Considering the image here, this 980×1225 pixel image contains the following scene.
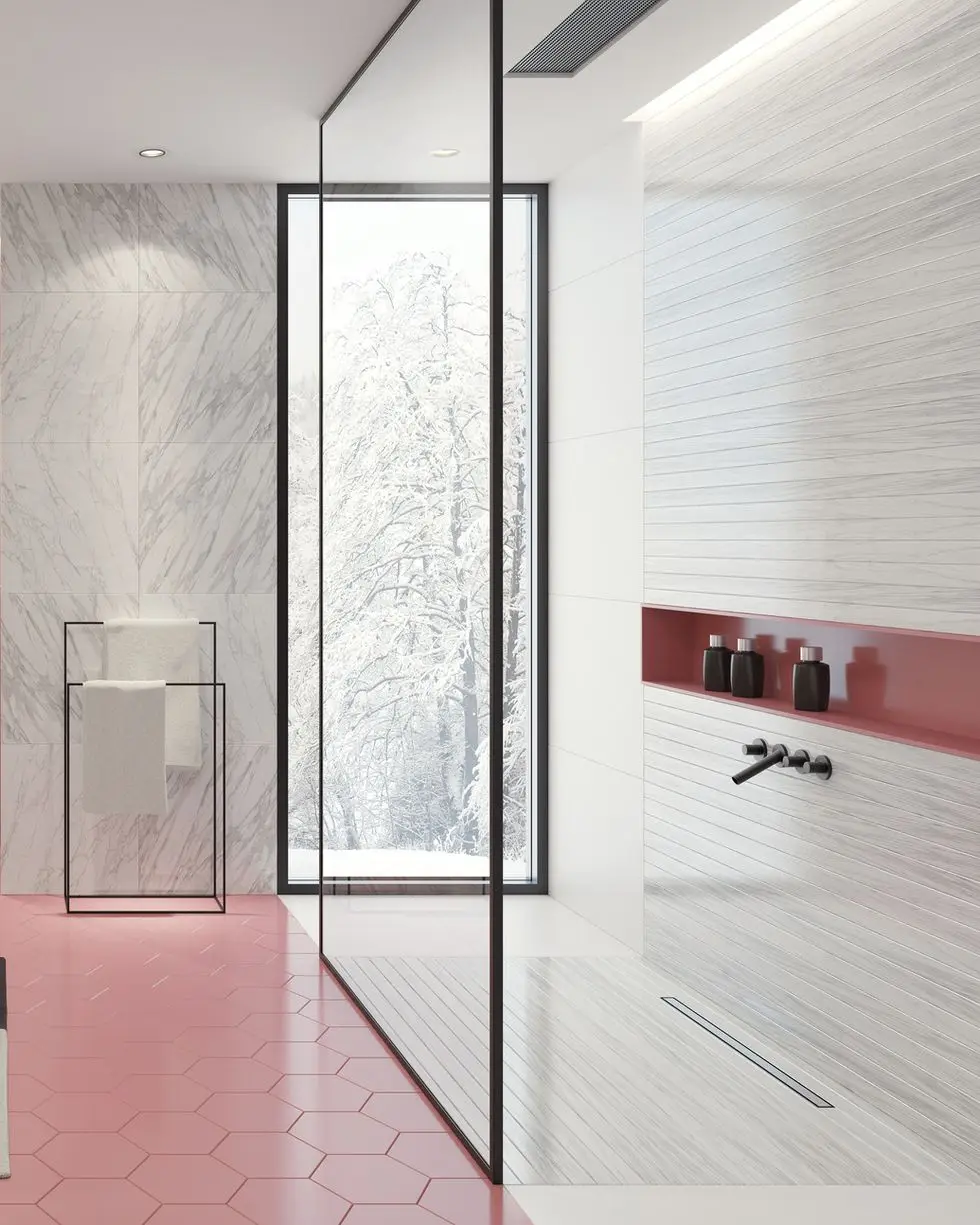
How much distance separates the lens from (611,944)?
421cm

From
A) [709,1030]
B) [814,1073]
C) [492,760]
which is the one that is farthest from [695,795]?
[492,760]

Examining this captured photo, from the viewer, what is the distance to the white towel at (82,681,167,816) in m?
4.53

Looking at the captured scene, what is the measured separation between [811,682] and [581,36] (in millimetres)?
1776

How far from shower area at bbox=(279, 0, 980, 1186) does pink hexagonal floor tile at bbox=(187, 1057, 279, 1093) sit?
317mm

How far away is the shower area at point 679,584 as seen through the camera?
8.65 ft

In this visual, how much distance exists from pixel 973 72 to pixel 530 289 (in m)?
2.49

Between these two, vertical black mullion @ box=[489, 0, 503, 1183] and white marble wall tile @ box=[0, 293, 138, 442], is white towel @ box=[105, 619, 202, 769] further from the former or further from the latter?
vertical black mullion @ box=[489, 0, 503, 1183]

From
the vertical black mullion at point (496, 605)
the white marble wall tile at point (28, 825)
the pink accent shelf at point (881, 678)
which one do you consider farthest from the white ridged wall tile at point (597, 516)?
the white marble wall tile at point (28, 825)

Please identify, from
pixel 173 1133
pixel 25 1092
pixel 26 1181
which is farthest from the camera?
pixel 25 1092

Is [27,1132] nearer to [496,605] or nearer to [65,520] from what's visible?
[496,605]

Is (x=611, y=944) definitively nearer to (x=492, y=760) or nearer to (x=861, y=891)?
(x=861, y=891)

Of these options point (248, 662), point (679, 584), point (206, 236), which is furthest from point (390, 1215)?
point (206, 236)

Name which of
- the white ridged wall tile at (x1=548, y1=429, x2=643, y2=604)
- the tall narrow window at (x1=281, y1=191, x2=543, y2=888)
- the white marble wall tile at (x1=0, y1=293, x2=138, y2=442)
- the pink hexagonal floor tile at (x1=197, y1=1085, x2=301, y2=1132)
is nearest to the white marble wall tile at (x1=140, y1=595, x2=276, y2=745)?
the white marble wall tile at (x1=0, y1=293, x2=138, y2=442)

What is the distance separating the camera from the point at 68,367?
4.83m
